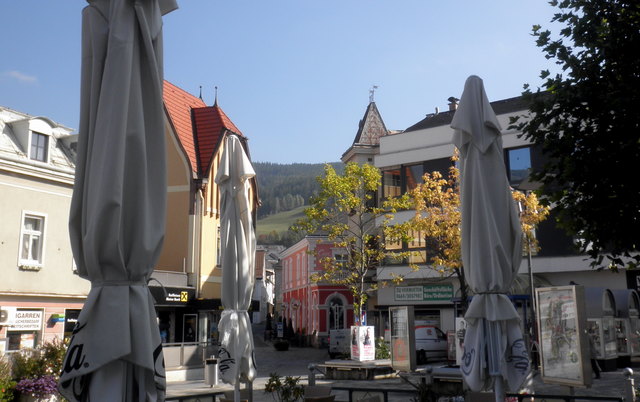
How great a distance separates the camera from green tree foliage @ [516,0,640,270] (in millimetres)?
11125

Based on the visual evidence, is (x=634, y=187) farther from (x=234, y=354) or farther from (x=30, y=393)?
(x=30, y=393)

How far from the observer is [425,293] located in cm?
3981

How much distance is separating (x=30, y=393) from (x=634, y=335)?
24.5 meters

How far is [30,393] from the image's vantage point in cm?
1239

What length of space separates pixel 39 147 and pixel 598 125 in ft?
65.4

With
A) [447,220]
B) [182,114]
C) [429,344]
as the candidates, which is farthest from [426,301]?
[182,114]

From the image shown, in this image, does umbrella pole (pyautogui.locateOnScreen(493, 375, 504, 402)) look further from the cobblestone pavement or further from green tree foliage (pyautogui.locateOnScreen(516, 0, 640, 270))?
green tree foliage (pyautogui.locateOnScreen(516, 0, 640, 270))

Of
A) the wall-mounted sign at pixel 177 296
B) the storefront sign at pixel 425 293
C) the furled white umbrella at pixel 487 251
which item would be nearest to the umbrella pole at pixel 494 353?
the furled white umbrella at pixel 487 251

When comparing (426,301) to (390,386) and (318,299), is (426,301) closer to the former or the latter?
(318,299)

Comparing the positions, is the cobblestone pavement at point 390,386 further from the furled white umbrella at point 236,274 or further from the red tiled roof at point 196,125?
the red tiled roof at point 196,125

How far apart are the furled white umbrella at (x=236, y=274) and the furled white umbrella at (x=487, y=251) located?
4.28 m

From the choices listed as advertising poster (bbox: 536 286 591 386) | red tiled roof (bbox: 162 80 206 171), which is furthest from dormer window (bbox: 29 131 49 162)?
advertising poster (bbox: 536 286 591 386)

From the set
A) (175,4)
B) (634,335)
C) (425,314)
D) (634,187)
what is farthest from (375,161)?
(175,4)

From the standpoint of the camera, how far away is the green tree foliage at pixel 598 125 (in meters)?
11.1
